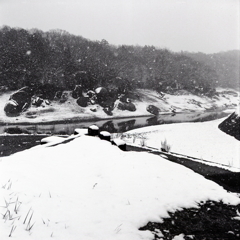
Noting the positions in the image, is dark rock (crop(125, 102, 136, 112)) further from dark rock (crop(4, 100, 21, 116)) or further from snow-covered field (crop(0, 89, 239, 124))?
dark rock (crop(4, 100, 21, 116))

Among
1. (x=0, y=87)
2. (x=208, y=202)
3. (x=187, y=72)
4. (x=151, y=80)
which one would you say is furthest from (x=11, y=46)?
(x=187, y=72)

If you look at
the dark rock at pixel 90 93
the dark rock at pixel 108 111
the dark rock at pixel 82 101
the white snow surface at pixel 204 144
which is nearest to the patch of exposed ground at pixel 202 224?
the white snow surface at pixel 204 144

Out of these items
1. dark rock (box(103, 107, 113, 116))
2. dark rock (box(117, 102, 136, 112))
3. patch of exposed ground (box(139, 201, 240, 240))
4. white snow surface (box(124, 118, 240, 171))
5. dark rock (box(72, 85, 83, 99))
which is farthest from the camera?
dark rock (box(72, 85, 83, 99))

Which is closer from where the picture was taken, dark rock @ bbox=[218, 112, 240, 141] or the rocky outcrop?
dark rock @ bbox=[218, 112, 240, 141]

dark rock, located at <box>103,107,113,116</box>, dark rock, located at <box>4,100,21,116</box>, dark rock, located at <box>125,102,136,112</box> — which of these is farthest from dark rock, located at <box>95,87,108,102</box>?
dark rock, located at <box>4,100,21,116</box>

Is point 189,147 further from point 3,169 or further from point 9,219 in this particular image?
point 9,219

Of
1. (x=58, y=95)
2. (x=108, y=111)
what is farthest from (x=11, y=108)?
(x=108, y=111)

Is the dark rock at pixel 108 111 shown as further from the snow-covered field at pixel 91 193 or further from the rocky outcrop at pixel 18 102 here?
the snow-covered field at pixel 91 193
